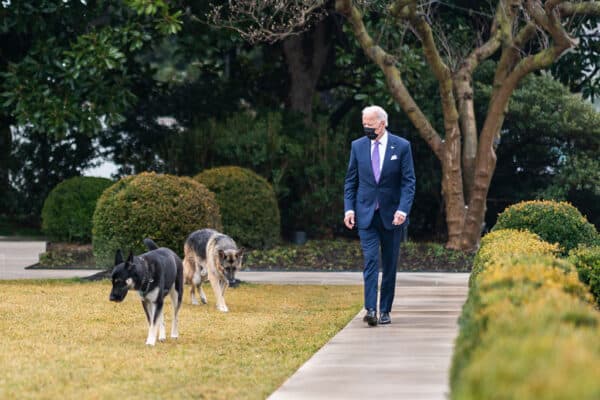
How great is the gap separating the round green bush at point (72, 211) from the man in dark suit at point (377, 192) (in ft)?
35.1

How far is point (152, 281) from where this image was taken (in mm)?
11508

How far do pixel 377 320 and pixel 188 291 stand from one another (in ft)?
16.2

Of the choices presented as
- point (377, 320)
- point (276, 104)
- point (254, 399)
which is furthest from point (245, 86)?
point (254, 399)

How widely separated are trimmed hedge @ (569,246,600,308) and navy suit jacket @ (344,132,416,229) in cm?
221

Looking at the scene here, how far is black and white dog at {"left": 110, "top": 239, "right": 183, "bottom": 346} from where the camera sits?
439 inches

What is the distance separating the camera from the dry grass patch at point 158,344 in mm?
9281

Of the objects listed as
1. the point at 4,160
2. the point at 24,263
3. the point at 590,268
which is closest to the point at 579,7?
the point at 590,268

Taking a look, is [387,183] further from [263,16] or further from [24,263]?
[24,263]

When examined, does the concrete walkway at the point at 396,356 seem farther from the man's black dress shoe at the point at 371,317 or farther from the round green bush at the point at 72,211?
the round green bush at the point at 72,211

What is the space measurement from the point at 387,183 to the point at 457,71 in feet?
35.2

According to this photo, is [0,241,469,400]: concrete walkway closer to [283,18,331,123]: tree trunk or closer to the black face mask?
the black face mask

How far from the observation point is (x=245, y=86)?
28891mm

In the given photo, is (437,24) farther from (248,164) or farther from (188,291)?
(188,291)

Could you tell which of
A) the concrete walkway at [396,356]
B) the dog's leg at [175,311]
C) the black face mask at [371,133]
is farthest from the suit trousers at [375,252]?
the dog's leg at [175,311]
